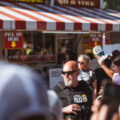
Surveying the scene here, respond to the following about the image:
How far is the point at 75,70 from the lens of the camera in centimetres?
300

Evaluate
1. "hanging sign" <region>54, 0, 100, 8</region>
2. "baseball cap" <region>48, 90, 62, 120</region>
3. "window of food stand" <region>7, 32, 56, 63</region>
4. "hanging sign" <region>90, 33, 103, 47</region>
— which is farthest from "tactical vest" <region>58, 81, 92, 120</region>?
"window of food stand" <region>7, 32, 56, 63</region>

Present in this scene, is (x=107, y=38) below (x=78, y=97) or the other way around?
the other way around

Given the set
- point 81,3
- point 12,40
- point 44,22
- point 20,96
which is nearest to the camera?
point 20,96

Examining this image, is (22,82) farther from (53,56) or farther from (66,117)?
(53,56)

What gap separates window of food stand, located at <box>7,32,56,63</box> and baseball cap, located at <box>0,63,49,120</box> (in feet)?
34.4

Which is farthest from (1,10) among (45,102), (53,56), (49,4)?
(45,102)

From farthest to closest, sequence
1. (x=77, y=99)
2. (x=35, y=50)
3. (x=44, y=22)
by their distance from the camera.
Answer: (x=35, y=50)
(x=44, y=22)
(x=77, y=99)

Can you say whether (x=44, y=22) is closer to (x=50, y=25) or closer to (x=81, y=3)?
(x=50, y=25)

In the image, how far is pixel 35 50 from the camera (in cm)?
1184

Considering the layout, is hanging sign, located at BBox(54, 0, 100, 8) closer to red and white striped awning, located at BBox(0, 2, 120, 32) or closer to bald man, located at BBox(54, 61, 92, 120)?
red and white striped awning, located at BBox(0, 2, 120, 32)

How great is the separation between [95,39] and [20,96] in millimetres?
8707

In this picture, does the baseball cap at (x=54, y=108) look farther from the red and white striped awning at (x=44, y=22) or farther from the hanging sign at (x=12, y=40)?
the hanging sign at (x=12, y=40)

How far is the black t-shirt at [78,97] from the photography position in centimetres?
299

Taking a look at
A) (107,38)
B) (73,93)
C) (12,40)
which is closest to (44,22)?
(12,40)
